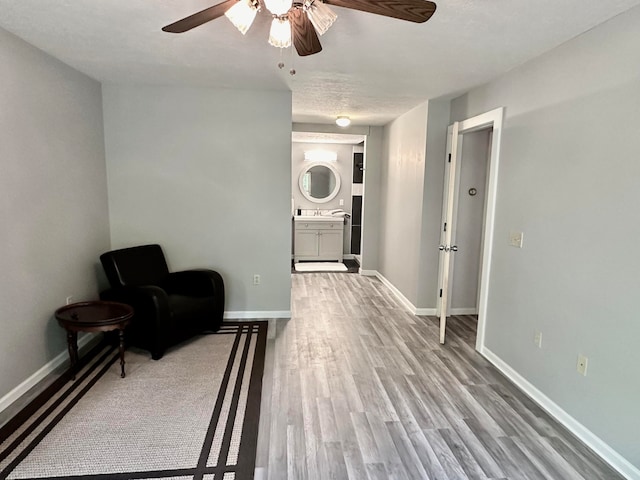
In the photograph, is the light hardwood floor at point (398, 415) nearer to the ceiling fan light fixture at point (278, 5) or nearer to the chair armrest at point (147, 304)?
the chair armrest at point (147, 304)

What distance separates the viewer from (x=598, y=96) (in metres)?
2.04

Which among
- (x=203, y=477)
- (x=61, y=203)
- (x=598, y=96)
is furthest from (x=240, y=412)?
(x=598, y=96)

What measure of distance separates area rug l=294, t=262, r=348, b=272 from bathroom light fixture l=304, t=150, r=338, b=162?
2021 mm

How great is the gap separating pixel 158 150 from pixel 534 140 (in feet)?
10.8

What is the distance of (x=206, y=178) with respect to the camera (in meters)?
3.67

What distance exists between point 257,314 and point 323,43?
2745 millimetres

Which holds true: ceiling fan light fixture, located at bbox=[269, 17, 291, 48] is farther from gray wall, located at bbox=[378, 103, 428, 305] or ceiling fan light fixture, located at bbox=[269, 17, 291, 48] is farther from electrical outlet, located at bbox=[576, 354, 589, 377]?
gray wall, located at bbox=[378, 103, 428, 305]

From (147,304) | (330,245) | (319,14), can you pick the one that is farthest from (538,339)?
(330,245)

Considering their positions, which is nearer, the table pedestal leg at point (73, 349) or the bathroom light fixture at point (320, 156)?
the table pedestal leg at point (73, 349)

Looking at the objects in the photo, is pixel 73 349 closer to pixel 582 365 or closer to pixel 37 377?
pixel 37 377

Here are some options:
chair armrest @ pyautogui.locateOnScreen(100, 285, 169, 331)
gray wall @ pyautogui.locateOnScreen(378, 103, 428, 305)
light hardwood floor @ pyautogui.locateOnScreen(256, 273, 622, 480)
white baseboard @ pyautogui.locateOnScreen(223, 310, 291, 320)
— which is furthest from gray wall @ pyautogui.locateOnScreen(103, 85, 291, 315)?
gray wall @ pyautogui.locateOnScreen(378, 103, 428, 305)

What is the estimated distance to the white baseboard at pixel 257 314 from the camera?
12.8 feet

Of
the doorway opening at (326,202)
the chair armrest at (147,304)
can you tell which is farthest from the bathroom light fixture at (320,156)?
the chair armrest at (147,304)

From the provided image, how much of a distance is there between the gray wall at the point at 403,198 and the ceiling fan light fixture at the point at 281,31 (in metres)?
2.59
